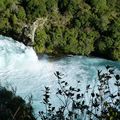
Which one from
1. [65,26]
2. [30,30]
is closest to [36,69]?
[30,30]

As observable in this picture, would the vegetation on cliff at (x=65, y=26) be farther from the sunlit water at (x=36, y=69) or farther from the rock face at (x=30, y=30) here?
the sunlit water at (x=36, y=69)

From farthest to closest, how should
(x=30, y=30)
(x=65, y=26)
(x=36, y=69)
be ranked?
(x=65, y=26) → (x=30, y=30) → (x=36, y=69)

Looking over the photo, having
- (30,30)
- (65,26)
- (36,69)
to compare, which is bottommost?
(36,69)

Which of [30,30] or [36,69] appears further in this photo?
[30,30]

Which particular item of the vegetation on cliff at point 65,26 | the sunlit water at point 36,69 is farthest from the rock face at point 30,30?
the sunlit water at point 36,69

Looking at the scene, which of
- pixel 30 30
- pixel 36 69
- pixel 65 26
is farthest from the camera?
pixel 65 26

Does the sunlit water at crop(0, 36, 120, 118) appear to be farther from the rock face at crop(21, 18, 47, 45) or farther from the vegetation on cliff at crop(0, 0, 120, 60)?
the vegetation on cliff at crop(0, 0, 120, 60)

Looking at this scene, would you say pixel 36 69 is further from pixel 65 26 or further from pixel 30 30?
pixel 65 26
